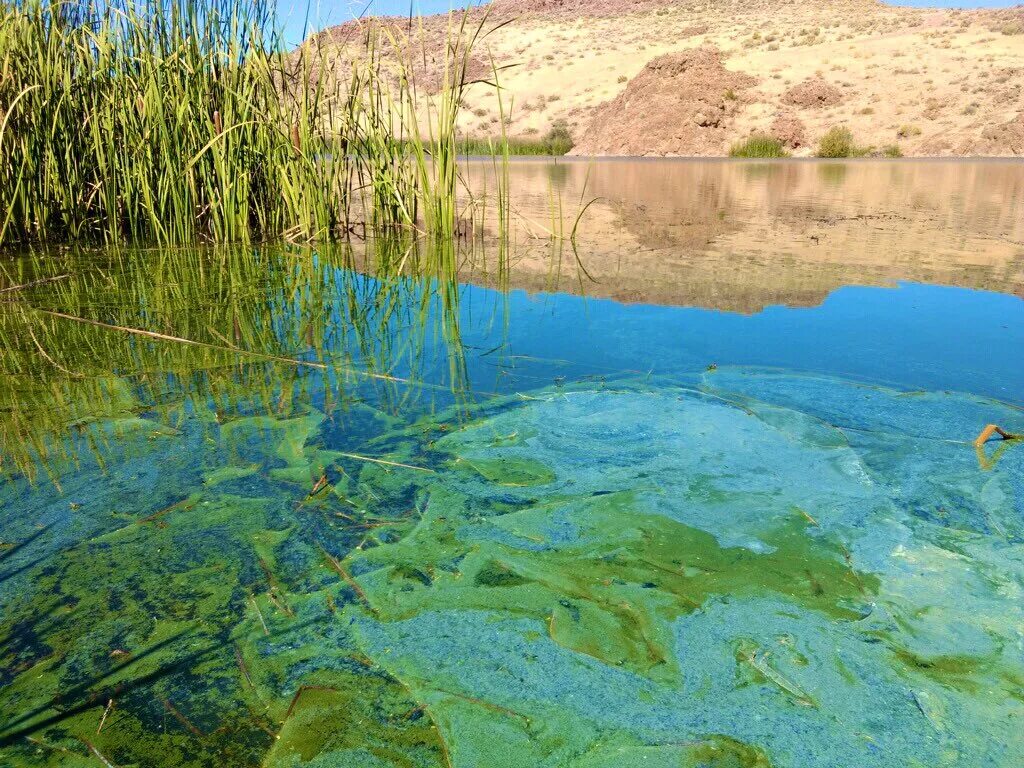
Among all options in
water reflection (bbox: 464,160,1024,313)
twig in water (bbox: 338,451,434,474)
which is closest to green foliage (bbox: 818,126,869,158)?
water reflection (bbox: 464,160,1024,313)

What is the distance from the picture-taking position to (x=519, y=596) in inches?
36.9

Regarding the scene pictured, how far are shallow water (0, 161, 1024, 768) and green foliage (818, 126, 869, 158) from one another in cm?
1313

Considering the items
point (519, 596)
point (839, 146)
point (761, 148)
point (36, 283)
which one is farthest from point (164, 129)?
point (839, 146)

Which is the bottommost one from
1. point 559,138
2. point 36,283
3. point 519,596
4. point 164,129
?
point 519,596

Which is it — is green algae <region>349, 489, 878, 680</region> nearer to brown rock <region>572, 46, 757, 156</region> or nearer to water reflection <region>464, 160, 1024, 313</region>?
water reflection <region>464, 160, 1024, 313</region>

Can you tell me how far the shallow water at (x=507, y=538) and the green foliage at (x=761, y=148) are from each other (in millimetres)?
12963

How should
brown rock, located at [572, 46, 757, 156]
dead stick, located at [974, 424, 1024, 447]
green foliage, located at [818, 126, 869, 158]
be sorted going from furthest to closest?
brown rock, located at [572, 46, 757, 156] → green foliage, located at [818, 126, 869, 158] → dead stick, located at [974, 424, 1024, 447]

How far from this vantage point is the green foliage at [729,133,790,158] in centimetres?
1401

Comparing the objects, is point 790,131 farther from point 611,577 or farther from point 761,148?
point 611,577

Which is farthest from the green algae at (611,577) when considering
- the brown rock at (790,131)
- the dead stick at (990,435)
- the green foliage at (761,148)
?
the brown rock at (790,131)

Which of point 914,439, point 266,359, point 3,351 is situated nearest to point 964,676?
point 914,439

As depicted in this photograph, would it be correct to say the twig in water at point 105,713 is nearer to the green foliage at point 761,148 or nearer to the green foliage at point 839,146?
the green foliage at point 761,148

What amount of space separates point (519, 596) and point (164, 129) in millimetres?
2622

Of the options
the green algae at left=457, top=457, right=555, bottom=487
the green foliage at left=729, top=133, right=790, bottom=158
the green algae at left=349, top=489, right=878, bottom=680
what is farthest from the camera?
the green foliage at left=729, top=133, right=790, bottom=158
